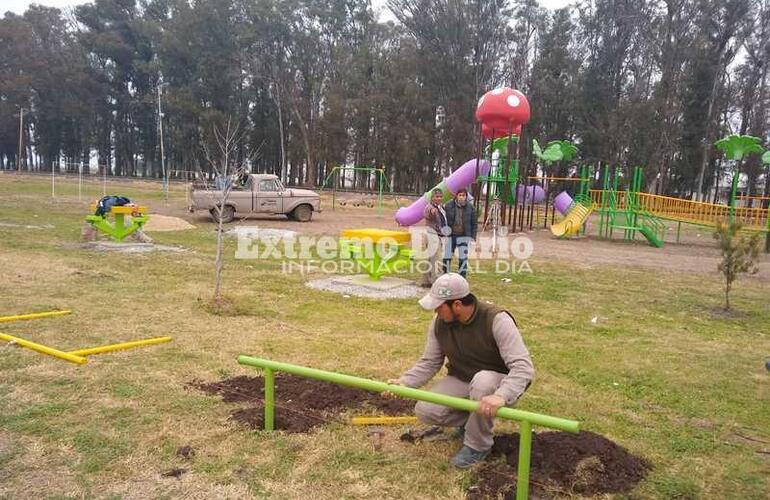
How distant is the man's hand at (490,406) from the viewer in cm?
287

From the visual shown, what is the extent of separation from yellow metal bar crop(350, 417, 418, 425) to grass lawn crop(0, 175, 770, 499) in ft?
0.28

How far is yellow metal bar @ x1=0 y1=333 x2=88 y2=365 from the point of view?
15.9 feet

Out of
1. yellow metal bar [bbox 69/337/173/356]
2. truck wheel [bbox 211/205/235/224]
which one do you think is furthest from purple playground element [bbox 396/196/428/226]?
yellow metal bar [bbox 69/337/173/356]

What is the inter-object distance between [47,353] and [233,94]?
50.6 m

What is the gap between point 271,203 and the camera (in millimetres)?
19562

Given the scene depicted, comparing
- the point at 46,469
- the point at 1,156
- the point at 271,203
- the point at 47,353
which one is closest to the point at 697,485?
the point at 46,469

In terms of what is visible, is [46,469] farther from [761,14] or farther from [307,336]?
[761,14]

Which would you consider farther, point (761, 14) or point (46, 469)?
point (761, 14)

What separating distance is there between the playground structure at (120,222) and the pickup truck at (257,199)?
554 centimetres

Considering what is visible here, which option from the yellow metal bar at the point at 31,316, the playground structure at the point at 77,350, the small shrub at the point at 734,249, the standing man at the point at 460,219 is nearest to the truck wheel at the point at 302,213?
the standing man at the point at 460,219

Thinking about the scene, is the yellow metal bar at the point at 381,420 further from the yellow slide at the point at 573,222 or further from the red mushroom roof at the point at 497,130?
the yellow slide at the point at 573,222

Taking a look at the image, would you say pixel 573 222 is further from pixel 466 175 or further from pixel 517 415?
pixel 517 415

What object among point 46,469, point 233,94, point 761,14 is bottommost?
point 46,469

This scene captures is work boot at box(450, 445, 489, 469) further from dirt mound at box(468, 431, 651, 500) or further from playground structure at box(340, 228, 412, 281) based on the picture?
playground structure at box(340, 228, 412, 281)
